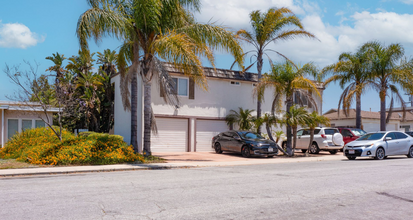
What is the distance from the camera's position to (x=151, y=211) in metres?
6.18

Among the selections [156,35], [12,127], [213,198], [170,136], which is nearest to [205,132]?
[170,136]

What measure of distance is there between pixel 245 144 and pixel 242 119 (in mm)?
4965

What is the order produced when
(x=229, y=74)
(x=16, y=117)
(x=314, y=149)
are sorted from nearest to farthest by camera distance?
1. (x=16, y=117)
2. (x=314, y=149)
3. (x=229, y=74)

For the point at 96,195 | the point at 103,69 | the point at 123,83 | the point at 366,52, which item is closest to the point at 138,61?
the point at 123,83

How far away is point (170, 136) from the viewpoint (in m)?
22.7

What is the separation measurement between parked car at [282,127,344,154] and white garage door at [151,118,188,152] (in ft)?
24.7

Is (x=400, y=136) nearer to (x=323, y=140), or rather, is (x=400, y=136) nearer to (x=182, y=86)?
(x=323, y=140)

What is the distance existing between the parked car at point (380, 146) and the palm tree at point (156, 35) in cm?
715

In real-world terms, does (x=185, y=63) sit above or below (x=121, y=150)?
above

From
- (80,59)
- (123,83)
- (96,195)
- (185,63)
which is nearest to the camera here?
(96,195)

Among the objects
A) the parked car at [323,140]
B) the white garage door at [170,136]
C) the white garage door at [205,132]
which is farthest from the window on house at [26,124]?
the parked car at [323,140]

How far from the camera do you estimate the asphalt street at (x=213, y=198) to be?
6035 mm

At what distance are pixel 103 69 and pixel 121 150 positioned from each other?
56.9 feet

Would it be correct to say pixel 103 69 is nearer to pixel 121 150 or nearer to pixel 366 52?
pixel 121 150
